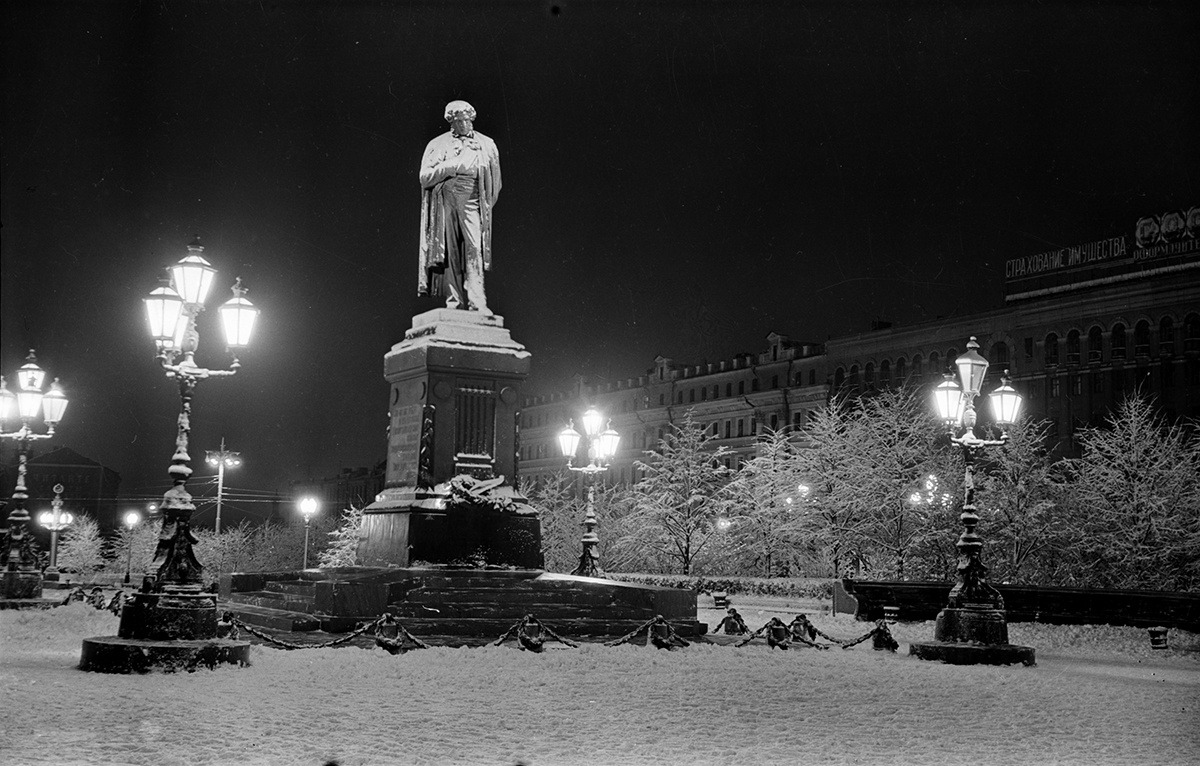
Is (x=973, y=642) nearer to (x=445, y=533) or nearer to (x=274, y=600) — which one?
(x=445, y=533)

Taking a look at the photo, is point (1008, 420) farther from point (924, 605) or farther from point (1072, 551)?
point (1072, 551)

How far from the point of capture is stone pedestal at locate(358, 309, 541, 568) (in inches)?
758

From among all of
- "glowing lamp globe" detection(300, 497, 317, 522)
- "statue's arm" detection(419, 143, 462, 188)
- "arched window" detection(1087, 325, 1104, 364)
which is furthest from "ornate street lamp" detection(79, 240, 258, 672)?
"arched window" detection(1087, 325, 1104, 364)

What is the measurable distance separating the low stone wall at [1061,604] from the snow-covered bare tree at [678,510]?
2513 cm

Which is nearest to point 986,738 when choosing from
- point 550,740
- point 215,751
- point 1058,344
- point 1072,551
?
point 550,740

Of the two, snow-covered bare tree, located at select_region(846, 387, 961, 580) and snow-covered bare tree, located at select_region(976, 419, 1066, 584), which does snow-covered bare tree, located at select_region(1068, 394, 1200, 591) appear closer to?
snow-covered bare tree, located at select_region(976, 419, 1066, 584)

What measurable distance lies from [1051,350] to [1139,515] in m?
35.7

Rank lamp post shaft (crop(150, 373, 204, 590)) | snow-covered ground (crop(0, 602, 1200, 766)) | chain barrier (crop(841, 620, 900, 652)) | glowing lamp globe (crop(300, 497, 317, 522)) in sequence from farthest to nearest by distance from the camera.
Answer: glowing lamp globe (crop(300, 497, 317, 522)) < chain barrier (crop(841, 620, 900, 652)) < lamp post shaft (crop(150, 373, 204, 590)) < snow-covered ground (crop(0, 602, 1200, 766))

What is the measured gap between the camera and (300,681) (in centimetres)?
1247

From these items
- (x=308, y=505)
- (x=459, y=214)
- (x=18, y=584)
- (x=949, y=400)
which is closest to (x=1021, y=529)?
(x=949, y=400)

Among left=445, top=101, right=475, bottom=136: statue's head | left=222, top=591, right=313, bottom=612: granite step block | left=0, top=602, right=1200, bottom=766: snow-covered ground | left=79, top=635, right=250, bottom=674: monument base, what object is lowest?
left=0, top=602, right=1200, bottom=766: snow-covered ground

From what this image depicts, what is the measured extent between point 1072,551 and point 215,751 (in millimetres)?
34315

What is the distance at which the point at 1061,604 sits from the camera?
81.7ft

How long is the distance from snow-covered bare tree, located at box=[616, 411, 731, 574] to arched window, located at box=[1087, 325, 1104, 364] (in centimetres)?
2558
